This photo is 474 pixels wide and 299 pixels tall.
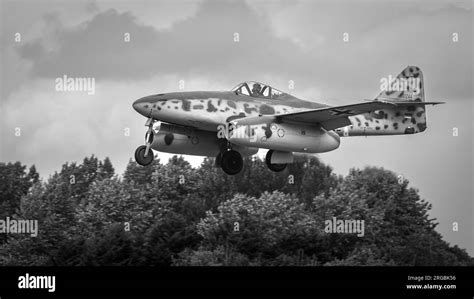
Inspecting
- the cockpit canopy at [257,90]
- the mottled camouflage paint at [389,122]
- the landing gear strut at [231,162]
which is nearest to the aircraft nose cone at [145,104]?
the cockpit canopy at [257,90]

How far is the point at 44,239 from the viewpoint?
3408 inches

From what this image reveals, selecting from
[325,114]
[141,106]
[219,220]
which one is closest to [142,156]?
[141,106]

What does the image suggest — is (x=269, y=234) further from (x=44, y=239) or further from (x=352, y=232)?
(x=44, y=239)

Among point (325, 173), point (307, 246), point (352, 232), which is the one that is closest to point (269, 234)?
point (307, 246)

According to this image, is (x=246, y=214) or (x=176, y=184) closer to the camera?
(x=246, y=214)

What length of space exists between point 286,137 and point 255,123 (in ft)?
5.87

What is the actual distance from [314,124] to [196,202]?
5024 cm

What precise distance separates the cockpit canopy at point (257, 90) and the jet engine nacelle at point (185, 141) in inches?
94.4

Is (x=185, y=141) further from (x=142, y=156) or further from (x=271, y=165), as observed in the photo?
(x=271, y=165)

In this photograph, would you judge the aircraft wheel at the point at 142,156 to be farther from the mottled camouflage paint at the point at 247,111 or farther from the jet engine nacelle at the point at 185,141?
the mottled camouflage paint at the point at 247,111

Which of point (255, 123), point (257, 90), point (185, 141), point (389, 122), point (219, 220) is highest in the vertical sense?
point (257, 90)

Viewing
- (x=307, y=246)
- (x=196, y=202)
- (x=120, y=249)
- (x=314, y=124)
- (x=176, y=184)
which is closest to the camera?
(x=314, y=124)

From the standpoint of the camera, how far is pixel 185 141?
48.3m

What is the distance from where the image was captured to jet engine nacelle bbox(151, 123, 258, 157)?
157ft
